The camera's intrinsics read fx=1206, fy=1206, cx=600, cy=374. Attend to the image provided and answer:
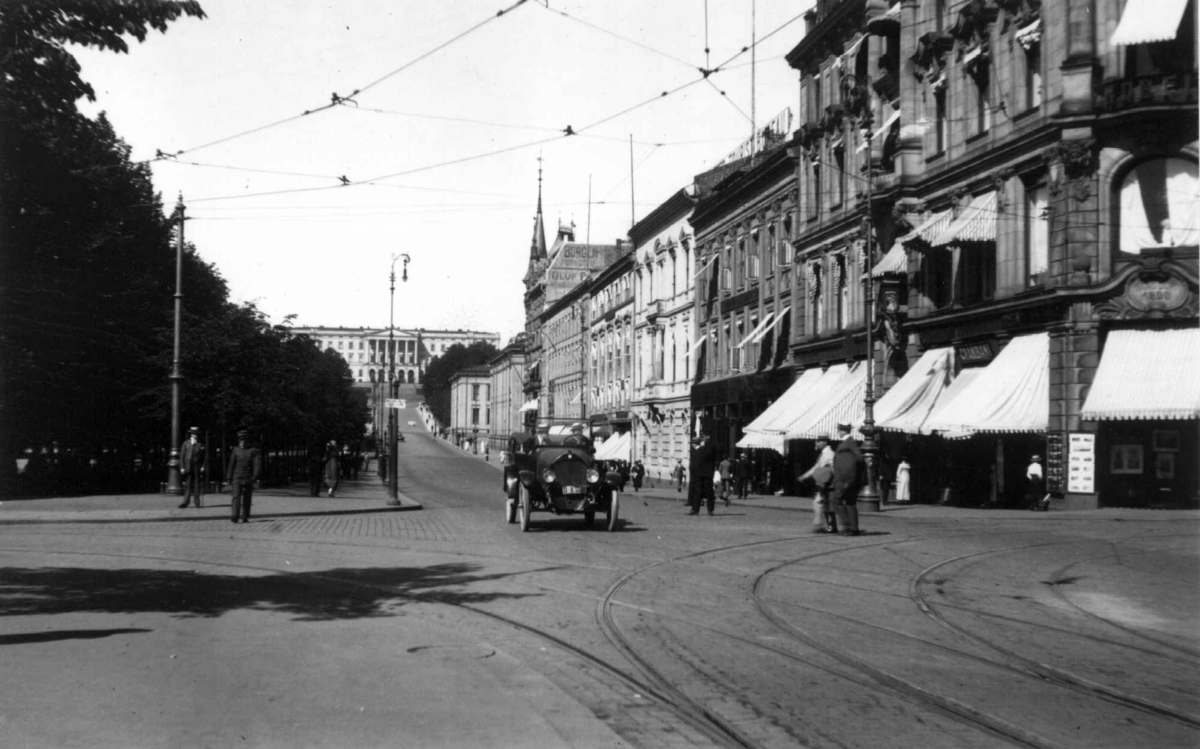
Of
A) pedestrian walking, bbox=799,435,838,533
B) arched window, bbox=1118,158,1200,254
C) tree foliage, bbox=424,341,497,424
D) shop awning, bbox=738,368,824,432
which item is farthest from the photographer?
tree foliage, bbox=424,341,497,424

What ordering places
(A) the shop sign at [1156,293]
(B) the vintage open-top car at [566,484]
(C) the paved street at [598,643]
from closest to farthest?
(C) the paved street at [598,643]
(B) the vintage open-top car at [566,484]
(A) the shop sign at [1156,293]

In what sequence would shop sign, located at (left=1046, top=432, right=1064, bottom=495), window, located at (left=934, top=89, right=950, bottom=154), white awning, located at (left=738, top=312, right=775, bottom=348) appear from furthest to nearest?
white awning, located at (left=738, top=312, right=775, bottom=348) < window, located at (left=934, top=89, right=950, bottom=154) < shop sign, located at (left=1046, top=432, right=1064, bottom=495)

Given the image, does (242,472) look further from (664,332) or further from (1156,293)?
(664,332)

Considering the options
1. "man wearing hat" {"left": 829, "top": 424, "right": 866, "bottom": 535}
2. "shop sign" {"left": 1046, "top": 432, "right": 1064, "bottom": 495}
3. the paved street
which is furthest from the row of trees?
"shop sign" {"left": 1046, "top": 432, "right": 1064, "bottom": 495}

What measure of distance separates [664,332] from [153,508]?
40.0 m

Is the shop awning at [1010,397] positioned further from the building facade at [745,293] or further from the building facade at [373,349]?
the building facade at [373,349]

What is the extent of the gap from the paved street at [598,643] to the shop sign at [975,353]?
1281 centimetres

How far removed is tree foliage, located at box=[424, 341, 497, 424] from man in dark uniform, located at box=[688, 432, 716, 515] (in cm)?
13691

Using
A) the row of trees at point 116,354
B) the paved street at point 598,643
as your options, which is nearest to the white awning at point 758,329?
the row of trees at point 116,354

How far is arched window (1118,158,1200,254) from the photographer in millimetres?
27672

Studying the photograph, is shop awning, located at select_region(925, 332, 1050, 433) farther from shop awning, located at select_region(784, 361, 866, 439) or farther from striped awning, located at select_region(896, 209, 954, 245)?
shop awning, located at select_region(784, 361, 866, 439)

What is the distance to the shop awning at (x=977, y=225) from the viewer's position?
3167 centimetres

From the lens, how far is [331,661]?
28.8ft

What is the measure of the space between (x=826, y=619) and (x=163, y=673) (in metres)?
5.82
